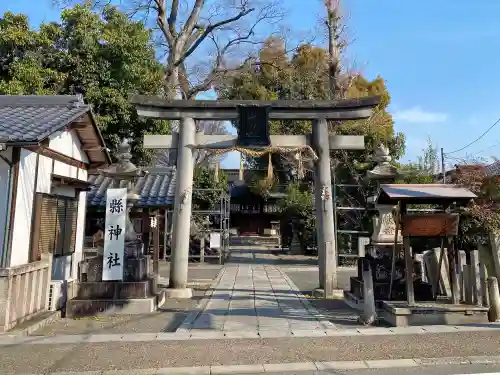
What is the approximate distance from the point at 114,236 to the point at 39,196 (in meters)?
1.85

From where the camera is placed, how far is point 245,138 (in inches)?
459

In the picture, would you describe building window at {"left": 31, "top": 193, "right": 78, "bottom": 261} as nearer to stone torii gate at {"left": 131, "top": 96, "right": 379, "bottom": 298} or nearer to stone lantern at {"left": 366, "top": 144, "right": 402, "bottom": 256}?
stone torii gate at {"left": 131, "top": 96, "right": 379, "bottom": 298}

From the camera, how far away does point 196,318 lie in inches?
328

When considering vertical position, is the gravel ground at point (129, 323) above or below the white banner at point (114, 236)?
below

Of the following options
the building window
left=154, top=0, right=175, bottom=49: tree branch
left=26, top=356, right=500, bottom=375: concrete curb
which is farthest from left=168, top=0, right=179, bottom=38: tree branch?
left=26, top=356, right=500, bottom=375: concrete curb

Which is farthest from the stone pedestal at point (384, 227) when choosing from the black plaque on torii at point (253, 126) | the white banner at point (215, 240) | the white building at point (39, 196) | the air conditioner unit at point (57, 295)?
the white banner at point (215, 240)

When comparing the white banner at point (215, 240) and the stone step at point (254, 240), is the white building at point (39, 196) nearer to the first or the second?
the white banner at point (215, 240)

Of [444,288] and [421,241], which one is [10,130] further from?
[421,241]

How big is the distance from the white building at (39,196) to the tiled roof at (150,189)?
18.7ft

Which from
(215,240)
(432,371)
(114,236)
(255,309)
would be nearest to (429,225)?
(432,371)

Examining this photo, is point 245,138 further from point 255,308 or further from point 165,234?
point 165,234

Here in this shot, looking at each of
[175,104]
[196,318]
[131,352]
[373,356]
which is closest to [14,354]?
[131,352]

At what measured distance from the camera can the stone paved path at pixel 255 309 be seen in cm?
766

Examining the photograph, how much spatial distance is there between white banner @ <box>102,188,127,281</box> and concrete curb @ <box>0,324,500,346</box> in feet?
6.97
